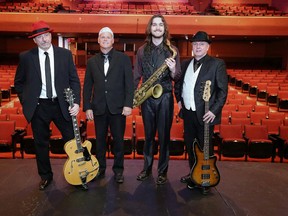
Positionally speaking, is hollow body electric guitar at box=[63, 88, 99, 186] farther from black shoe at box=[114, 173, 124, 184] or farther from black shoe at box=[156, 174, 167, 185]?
black shoe at box=[156, 174, 167, 185]

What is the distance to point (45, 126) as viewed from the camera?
3088 millimetres

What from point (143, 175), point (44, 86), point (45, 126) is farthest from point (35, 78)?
point (143, 175)

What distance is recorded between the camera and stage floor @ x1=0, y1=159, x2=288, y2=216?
8.80ft

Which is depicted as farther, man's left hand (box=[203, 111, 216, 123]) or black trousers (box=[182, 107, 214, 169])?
black trousers (box=[182, 107, 214, 169])

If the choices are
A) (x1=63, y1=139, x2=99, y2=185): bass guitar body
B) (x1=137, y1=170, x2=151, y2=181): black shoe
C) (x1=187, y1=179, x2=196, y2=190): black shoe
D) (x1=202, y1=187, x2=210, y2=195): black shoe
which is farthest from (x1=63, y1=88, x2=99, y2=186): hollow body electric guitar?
(x1=202, y1=187, x2=210, y2=195): black shoe

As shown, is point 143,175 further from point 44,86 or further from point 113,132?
point 44,86

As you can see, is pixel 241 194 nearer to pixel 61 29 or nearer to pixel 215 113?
pixel 215 113

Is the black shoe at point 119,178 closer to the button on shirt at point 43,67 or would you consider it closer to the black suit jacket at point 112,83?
the black suit jacket at point 112,83

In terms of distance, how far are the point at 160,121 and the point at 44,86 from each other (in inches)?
48.8

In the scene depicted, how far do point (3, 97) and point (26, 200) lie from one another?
26.4ft

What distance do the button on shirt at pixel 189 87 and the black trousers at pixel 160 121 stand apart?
0.55 feet

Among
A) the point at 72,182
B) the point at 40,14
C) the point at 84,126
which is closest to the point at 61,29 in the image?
the point at 40,14

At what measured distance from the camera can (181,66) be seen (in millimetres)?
3252

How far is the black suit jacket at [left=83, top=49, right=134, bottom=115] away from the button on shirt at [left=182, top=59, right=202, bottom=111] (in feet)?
1.83
